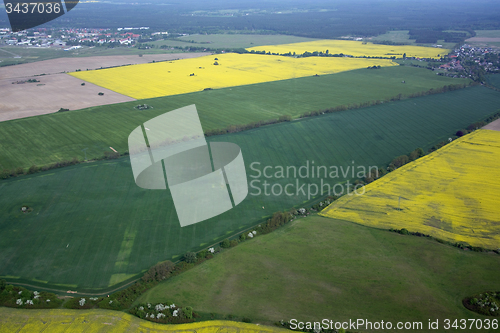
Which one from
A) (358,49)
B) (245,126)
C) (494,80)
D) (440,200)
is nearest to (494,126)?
(440,200)

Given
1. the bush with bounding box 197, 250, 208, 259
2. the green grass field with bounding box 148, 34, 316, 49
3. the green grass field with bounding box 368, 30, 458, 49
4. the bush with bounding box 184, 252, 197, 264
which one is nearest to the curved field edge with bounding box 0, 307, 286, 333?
the bush with bounding box 184, 252, 197, 264

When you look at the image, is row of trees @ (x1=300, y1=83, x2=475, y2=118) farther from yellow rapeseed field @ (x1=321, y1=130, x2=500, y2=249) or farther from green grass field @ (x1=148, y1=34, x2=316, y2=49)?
green grass field @ (x1=148, y1=34, x2=316, y2=49)

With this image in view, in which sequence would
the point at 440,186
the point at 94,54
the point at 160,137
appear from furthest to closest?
the point at 94,54
the point at 160,137
the point at 440,186

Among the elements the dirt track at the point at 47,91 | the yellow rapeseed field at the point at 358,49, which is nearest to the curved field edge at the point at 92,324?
the dirt track at the point at 47,91

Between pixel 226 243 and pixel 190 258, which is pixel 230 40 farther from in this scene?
pixel 190 258

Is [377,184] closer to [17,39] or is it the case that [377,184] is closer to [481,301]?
[481,301]

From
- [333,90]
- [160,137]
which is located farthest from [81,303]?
[333,90]
